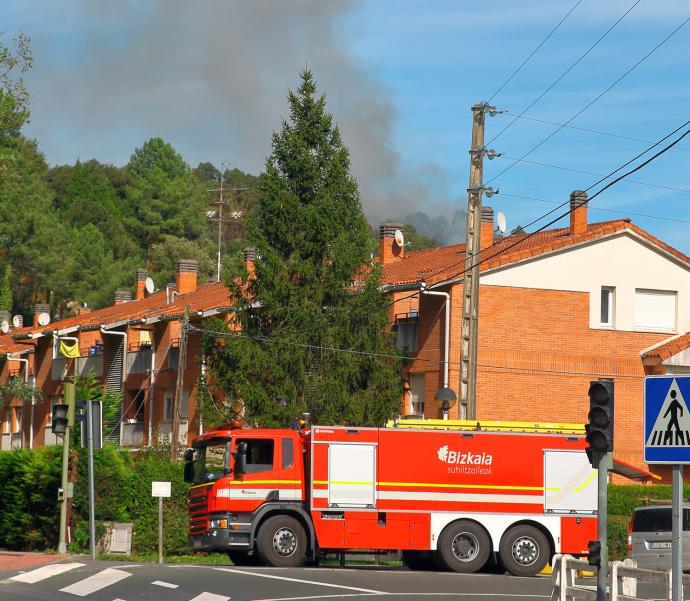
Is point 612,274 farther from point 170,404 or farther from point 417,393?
point 170,404

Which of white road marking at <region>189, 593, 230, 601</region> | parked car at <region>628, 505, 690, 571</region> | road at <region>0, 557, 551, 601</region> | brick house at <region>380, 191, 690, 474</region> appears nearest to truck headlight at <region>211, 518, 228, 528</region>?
road at <region>0, 557, 551, 601</region>

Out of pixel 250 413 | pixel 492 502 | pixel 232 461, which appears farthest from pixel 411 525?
pixel 250 413

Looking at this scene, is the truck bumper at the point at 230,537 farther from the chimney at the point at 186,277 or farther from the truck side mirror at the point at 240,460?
the chimney at the point at 186,277

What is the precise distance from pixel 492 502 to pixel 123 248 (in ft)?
306

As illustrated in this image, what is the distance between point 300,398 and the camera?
133 feet

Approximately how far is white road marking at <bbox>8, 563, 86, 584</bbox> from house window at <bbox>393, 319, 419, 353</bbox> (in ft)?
70.1

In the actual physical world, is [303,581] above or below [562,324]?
below

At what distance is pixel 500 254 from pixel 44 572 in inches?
945

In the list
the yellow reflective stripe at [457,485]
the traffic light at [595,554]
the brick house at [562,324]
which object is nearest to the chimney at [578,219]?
the brick house at [562,324]

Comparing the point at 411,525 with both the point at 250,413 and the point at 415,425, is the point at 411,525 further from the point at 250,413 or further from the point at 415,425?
the point at 250,413

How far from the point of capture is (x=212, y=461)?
1038 inches

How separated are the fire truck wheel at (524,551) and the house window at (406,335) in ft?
60.3

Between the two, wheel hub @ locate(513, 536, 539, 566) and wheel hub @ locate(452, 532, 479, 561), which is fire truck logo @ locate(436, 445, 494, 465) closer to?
wheel hub @ locate(452, 532, 479, 561)

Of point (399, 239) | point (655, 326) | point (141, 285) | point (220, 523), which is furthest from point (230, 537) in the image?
point (141, 285)
